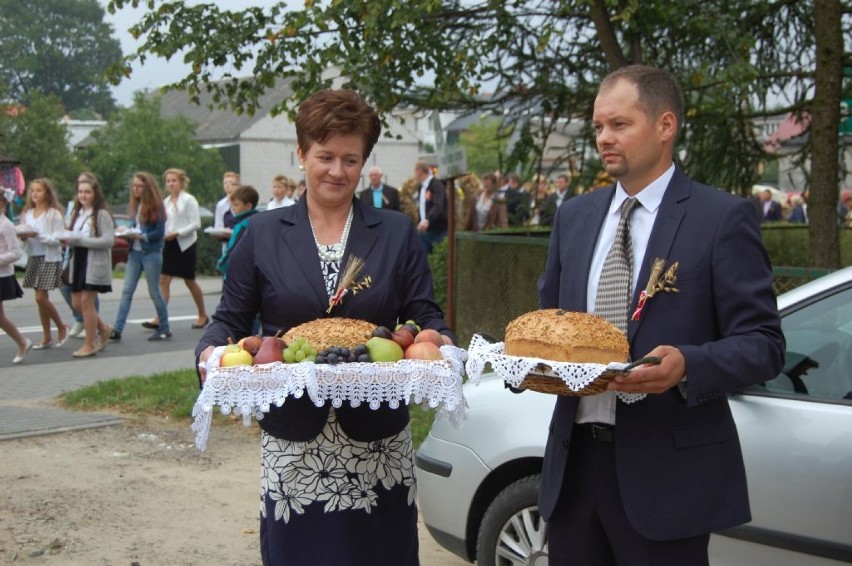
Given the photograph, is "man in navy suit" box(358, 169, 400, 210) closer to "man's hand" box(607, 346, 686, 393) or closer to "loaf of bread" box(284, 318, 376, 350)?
"loaf of bread" box(284, 318, 376, 350)

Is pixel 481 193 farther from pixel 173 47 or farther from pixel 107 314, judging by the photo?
pixel 173 47

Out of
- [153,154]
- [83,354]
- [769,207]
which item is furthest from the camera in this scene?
[153,154]

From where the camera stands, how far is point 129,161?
51.5m

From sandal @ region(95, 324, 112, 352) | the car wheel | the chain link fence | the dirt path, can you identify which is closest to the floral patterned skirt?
the car wheel

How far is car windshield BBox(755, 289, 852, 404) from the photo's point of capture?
4.26m

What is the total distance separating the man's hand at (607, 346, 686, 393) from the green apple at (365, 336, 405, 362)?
64 centimetres

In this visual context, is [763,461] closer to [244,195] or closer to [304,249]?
[304,249]

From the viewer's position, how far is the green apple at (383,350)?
3027mm

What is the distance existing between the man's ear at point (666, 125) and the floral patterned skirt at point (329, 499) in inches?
50.2

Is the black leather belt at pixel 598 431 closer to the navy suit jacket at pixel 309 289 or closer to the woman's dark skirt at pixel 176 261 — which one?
the navy suit jacket at pixel 309 289

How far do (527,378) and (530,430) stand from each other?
78.7 inches

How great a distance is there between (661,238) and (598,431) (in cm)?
57

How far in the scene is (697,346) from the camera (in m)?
2.80

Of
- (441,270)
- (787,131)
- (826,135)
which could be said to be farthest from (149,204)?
(826,135)
